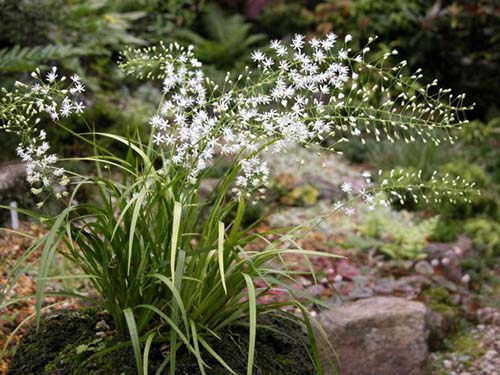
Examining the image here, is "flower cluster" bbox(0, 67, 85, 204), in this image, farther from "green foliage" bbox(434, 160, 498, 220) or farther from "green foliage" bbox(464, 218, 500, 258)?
"green foliage" bbox(434, 160, 498, 220)

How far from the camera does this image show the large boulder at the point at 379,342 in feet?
11.2

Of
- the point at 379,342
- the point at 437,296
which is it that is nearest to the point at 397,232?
the point at 437,296

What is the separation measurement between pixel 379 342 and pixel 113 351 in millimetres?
1561

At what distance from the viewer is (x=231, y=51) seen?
8461 millimetres

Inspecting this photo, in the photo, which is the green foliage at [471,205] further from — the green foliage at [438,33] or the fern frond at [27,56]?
the fern frond at [27,56]

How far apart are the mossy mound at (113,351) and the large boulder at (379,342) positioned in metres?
0.62

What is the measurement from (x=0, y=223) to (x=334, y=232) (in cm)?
254

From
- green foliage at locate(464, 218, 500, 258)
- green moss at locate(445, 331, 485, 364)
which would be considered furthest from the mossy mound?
green foliage at locate(464, 218, 500, 258)

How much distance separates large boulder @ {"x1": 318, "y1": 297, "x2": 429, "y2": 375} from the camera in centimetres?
341

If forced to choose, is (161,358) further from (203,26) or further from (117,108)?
(203,26)

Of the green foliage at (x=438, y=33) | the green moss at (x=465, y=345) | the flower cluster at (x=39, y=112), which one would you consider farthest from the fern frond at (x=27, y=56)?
the green foliage at (x=438, y=33)

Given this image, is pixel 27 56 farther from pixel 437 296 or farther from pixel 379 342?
pixel 437 296

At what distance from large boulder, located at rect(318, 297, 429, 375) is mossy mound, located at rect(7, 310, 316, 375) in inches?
24.6

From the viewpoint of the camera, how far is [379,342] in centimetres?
346
